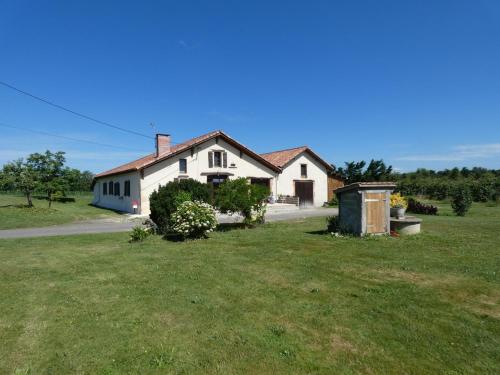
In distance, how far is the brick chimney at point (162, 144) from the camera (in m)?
25.5

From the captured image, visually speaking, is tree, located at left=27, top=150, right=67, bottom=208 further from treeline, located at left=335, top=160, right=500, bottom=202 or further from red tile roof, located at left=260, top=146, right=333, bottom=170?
treeline, located at left=335, top=160, right=500, bottom=202

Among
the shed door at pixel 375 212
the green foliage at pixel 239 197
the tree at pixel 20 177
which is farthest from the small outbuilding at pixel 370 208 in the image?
the tree at pixel 20 177

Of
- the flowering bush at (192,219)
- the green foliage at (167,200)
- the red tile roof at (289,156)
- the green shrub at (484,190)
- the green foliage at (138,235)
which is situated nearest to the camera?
the flowering bush at (192,219)

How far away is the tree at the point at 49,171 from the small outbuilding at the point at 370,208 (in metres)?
25.9

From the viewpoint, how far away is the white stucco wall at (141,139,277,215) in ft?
77.3

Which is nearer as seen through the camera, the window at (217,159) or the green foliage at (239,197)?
the green foliage at (239,197)

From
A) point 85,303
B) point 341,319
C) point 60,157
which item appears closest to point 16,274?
point 85,303

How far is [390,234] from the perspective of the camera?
1146cm

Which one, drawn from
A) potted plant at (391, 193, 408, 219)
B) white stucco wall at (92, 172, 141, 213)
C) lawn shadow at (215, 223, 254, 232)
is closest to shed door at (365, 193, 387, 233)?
potted plant at (391, 193, 408, 219)

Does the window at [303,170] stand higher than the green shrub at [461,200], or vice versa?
the window at [303,170]

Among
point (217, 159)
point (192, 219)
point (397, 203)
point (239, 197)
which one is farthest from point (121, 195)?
point (397, 203)

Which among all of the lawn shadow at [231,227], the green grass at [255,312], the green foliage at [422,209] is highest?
the green foliage at [422,209]

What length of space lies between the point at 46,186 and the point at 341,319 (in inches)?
1185

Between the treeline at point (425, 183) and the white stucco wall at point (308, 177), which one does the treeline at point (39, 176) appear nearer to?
the white stucco wall at point (308, 177)
